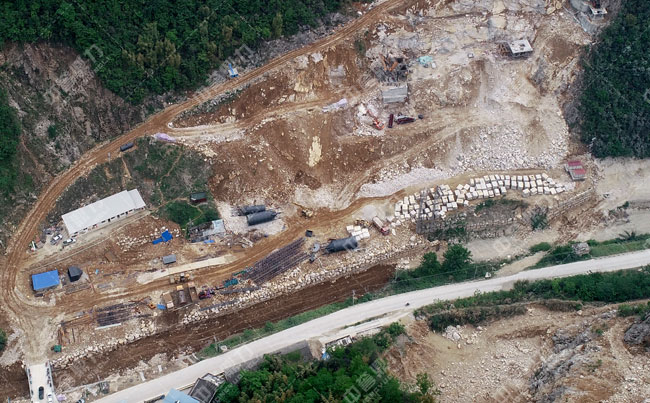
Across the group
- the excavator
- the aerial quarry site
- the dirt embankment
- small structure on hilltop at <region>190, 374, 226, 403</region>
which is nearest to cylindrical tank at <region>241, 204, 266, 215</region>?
the aerial quarry site

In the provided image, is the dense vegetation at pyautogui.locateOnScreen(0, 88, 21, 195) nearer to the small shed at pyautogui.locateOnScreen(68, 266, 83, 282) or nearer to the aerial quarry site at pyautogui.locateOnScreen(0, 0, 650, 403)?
the aerial quarry site at pyautogui.locateOnScreen(0, 0, 650, 403)

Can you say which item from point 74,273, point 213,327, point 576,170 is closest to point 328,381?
point 213,327

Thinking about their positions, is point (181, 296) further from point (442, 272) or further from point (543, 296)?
point (543, 296)

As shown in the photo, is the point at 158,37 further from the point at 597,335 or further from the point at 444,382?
the point at 597,335

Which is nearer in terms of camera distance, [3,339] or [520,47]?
[3,339]

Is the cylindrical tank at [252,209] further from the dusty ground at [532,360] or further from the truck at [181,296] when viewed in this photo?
the dusty ground at [532,360]
